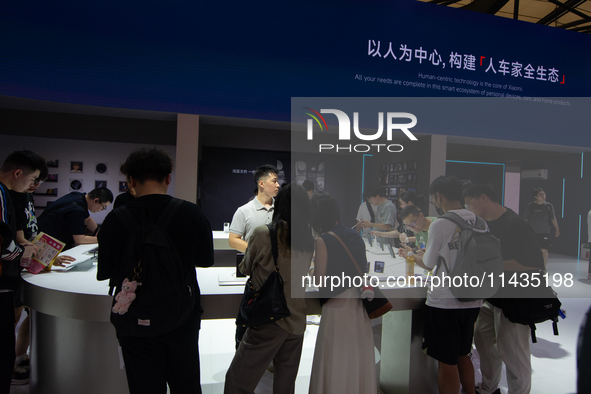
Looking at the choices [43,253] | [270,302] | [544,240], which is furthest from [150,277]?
[544,240]


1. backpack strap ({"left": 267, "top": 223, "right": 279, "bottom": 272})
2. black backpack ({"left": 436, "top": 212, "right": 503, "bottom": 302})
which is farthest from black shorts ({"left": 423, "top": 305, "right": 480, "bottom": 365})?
backpack strap ({"left": 267, "top": 223, "right": 279, "bottom": 272})

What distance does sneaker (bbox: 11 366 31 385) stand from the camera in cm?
220

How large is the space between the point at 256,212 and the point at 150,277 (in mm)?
1452

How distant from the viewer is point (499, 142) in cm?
394

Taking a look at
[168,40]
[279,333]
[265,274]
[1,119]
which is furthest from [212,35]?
[1,119]

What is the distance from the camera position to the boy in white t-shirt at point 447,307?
181 centimetres

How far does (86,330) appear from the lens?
1.85 meters

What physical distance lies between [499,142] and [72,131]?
5.33m

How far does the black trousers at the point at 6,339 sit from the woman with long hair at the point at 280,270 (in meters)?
1.16

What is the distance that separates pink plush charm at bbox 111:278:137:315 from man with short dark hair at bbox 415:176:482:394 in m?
1.45

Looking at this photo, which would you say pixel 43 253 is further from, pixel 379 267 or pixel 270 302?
pixel 379 267

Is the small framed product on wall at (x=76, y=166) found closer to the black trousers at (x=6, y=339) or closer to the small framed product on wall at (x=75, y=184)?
the small framed product on wall at (x=75, y=184)

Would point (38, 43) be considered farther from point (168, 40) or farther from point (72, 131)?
point (72, 131)
